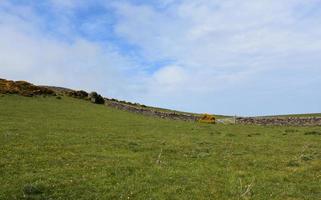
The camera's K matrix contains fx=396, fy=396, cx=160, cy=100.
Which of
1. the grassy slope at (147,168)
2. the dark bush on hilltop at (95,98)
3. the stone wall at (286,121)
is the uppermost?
the dark bush on hilltop at (95,98)

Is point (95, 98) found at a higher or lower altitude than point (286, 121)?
higher

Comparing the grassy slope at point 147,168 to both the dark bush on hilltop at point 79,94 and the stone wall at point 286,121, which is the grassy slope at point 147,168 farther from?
the dark bush on hilltop at point 79,94

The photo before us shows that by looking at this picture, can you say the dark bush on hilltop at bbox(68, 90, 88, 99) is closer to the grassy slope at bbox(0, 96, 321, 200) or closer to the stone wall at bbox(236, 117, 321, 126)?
the stone wall at bbox(236, 117, 321, 126)

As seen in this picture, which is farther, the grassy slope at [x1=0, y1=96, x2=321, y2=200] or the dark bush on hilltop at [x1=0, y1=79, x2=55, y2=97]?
the dark bush on hilltop at [x1=0, y1=79, x2=55, y2=97]

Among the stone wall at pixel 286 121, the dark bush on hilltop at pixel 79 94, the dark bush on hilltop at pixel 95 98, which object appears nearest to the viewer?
the stone wall at pixel 286 121

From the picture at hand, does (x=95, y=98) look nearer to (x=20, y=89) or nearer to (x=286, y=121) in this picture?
(x=20, y=89)

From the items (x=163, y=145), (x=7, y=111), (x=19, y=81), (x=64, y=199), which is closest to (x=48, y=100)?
(x=19, y=81)

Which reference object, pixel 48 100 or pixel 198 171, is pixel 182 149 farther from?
pixel 48 100

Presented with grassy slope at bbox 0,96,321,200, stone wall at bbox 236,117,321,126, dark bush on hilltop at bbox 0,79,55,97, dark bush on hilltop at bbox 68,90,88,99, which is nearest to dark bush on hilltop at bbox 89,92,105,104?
dark bush on hilltop at bbox 68,90,88,99

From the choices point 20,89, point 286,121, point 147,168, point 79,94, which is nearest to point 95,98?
point 79,94

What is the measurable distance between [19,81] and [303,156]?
56.8 m

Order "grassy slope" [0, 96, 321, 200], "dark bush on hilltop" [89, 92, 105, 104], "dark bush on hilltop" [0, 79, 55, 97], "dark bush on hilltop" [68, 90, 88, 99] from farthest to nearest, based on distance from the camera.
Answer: "dark bush on hilltop" [68, 90, 88, 99], "dark bush on hilltop" [89, 92, 105, 104], "dark bush on hilltop" [0, 79, 55, 97], "grassy slope" [0, 96, 321, 200]

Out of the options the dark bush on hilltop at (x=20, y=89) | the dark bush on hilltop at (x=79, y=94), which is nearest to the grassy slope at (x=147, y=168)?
the dark bush on hilltop at (x=20, y=89)

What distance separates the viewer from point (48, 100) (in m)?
60.8
